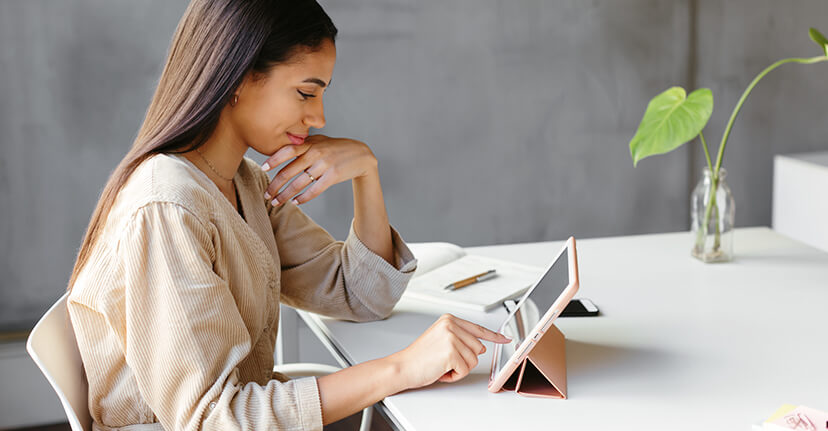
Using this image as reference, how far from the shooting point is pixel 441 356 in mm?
1164

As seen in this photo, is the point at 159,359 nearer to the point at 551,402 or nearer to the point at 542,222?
the point at 551,402

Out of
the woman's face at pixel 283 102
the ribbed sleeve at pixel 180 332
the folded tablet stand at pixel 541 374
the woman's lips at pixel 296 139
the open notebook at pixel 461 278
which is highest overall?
the woman's face at pixel 283 102

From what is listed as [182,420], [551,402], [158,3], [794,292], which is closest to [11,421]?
[158,3]

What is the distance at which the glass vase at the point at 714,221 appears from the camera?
1820mm

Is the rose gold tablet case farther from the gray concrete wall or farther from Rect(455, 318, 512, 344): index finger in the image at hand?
the gray concrete wall

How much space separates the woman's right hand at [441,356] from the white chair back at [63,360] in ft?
1.51

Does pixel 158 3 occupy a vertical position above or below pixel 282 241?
above

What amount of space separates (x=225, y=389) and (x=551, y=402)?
0.44 meters

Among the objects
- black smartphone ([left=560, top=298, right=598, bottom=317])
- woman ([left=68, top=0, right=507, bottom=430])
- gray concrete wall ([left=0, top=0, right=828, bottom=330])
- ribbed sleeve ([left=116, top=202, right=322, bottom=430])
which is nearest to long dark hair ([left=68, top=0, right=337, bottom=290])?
woman ([left=68, top=0, right=507, bottom=430])

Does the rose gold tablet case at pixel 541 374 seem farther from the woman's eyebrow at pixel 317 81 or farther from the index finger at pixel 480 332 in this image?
the woman's eyebrow at pixel 317 81

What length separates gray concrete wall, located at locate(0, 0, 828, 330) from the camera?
2570 mm

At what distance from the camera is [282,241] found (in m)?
1.58

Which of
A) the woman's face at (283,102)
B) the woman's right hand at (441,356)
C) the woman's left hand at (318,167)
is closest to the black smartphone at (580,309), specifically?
the woman's right hand at (441,356)

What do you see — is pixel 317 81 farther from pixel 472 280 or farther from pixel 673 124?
pixel 673 124
